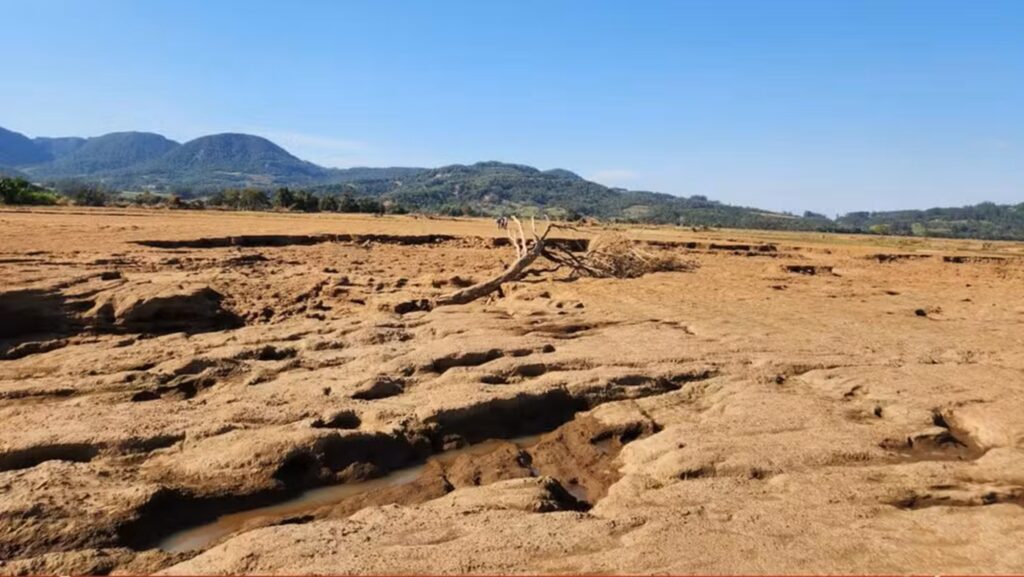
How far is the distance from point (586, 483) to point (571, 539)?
139 centimetres

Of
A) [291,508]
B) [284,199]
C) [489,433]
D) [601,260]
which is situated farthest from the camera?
[284,199]

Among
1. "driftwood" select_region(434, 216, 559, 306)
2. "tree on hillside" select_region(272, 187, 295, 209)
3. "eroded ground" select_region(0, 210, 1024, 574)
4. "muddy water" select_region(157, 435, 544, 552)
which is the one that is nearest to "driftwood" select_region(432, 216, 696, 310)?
"driftwood" select_region(434, 216, 559, 306)

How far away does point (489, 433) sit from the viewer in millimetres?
6496

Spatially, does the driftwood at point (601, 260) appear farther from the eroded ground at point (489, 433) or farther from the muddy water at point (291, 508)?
the muddy water at point (291, 508)

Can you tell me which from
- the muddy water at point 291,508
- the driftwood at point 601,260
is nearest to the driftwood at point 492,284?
the driftwood at point 601,260

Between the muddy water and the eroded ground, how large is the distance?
2 centimetres

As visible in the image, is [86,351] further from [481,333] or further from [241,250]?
[241,250]

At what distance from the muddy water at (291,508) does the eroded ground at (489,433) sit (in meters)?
0.02

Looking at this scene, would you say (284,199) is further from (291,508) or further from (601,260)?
(291,508)

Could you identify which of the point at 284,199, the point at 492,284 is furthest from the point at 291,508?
the point at 284,199

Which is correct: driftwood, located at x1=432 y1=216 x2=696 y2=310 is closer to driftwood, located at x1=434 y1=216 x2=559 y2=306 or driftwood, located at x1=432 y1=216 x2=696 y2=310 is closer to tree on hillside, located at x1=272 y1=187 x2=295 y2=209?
driftwood, located at x1=434 y1=216 x2=559 y2=306

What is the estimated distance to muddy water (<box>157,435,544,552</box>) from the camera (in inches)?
179

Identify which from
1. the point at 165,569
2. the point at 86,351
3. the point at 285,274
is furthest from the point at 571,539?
the point at 285,274

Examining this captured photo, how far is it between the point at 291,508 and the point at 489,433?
1983 millimetres
